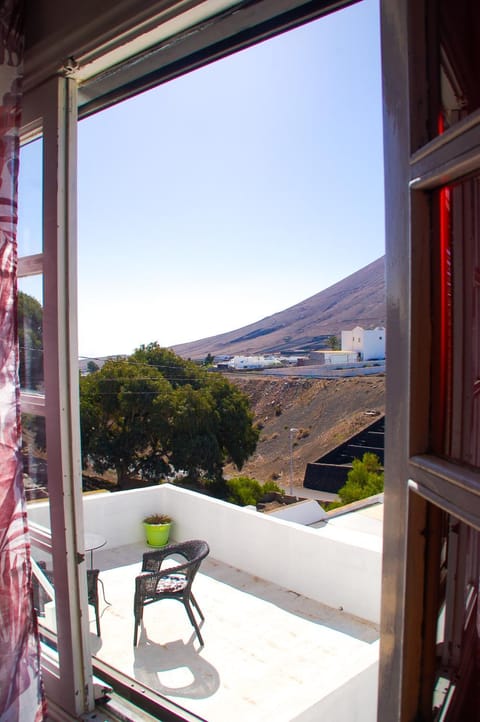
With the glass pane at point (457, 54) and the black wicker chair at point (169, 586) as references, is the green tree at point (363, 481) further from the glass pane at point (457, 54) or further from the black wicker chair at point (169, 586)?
the glass pane at point (457, 54)

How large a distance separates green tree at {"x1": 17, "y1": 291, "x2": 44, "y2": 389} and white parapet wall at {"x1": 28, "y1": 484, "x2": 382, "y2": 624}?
276 centimetres

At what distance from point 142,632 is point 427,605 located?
3746 millimetres

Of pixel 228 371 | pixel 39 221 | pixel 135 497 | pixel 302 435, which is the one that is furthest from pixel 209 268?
pixel 39 221

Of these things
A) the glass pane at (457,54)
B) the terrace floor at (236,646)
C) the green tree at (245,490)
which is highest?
the glass pane at (457,54)

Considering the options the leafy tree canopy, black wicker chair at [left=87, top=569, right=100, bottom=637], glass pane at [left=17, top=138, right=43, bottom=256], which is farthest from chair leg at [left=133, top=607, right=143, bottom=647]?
the leafy tree canopy

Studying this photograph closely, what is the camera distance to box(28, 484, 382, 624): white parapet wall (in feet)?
12.3

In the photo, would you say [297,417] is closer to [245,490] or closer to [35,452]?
[245,490]

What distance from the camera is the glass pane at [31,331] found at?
94cm

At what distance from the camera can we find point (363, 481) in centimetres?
1288

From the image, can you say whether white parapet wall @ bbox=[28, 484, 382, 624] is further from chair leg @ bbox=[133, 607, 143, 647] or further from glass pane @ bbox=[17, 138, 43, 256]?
glass pane @ bbox=[17, 138, 43, 256]

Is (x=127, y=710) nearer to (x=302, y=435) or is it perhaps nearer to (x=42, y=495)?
(x=42, y=495)

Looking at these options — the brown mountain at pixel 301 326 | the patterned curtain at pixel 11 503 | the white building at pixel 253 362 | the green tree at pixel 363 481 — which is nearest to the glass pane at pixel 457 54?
the patterned curtain at pixel 11 503

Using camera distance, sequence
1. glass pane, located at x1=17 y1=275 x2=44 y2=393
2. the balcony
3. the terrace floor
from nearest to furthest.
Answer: glass pane, located at x1=17 y1=275 x2=44 y2=393, the balcony, the terrace floor

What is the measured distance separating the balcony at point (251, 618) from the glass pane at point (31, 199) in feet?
6.41
